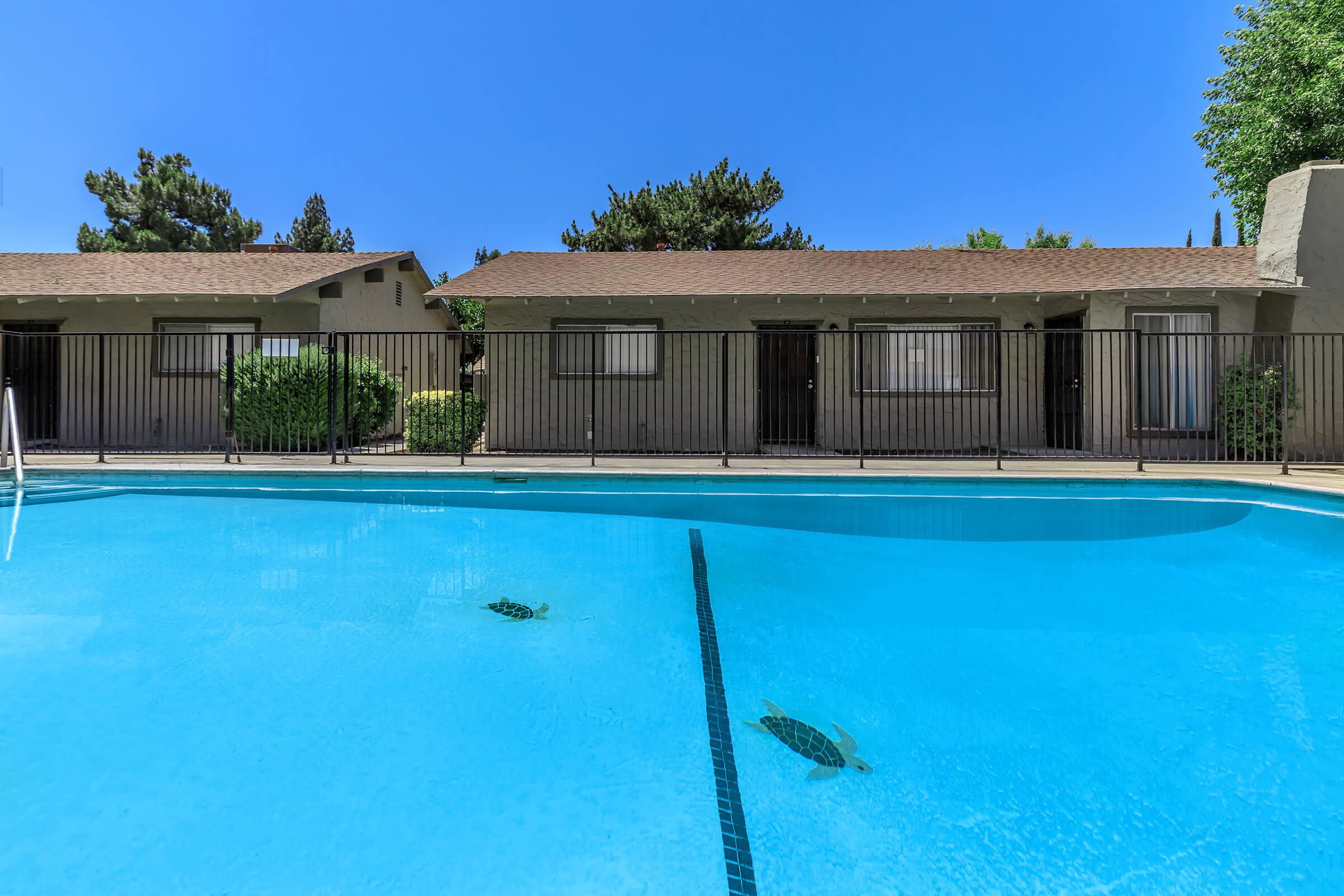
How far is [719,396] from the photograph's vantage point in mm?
12961

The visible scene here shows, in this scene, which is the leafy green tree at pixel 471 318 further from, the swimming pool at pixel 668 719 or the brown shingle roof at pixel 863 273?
the swimming pool at pixel 668 719

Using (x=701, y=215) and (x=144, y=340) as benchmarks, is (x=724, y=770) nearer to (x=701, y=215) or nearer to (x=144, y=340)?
(x=144, y=340)

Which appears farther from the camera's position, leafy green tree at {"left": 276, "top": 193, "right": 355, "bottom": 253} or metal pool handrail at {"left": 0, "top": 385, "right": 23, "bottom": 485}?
leafy green tree at {"left": 276, "top": 193, "right": 355, "bottom": 253}

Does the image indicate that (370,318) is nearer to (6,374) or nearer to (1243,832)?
(6,374)

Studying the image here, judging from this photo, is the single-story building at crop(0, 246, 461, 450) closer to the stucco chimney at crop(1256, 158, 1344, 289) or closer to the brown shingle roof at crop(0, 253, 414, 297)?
the brown shingle roof at crop(0, 253, 414, 297)

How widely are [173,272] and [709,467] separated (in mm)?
12294

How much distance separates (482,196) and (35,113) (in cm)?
1700

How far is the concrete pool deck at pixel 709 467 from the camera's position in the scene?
9016 mm

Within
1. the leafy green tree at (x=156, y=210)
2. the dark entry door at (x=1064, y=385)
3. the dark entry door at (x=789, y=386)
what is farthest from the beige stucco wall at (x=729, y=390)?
the leafy green tree at (x=156, y=210)

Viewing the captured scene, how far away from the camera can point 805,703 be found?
286cm

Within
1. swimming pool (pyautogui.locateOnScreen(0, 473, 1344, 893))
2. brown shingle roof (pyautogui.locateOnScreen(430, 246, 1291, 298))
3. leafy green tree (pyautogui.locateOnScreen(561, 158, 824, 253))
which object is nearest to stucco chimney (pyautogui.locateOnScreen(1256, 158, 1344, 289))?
brown shingle roof (pyautogui.locateOnScreen(430, 246, 1291, 298))

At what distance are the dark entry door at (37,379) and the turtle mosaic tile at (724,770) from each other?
1577 centimetres

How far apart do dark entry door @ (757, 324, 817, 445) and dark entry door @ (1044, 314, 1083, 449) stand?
4.06 meters

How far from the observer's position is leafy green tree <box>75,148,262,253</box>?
30.8 metres
